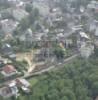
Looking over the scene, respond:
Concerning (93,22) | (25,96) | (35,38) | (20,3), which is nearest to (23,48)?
(35,38)

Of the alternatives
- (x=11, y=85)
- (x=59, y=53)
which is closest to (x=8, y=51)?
(x=59, y=53)

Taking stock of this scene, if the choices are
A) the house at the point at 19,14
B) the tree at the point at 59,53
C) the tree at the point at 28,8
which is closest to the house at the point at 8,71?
the tree at the point at 59,53

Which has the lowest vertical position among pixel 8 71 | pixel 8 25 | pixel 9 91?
pixel 9 91

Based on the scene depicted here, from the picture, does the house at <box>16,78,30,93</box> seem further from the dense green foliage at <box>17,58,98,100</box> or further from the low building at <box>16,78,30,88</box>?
the dense green foliage at <box>17,58,98,100</box>

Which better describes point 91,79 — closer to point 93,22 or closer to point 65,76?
point 65,76

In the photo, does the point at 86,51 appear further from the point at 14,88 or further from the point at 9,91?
the point at 9,91

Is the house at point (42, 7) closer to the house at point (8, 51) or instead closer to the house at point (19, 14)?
the house at point (19, 14)
